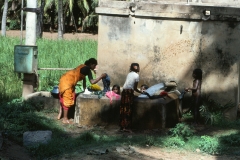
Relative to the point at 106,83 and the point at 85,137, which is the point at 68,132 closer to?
the point at 85,137

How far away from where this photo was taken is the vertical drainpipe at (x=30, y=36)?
1127cm

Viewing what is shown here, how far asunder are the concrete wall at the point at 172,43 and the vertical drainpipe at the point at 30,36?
4.86 ft

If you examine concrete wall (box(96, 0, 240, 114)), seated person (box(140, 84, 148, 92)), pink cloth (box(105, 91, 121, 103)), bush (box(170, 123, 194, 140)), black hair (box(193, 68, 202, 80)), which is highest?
concrete wall (box(96, 0, 240, 114))

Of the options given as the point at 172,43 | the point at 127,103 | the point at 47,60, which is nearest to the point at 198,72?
the point at 172,43

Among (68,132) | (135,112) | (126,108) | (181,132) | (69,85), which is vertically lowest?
(68,132)

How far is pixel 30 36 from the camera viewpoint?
11.3 m

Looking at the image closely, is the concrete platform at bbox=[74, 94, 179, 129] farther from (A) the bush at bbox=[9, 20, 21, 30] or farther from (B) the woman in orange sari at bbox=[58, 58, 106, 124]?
(A) the bush at bbox=[9, 20, 21, 30]

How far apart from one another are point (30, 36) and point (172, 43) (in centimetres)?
306

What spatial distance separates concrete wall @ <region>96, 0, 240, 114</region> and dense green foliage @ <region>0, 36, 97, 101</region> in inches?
87.6

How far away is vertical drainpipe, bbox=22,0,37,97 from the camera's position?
37.0 feet

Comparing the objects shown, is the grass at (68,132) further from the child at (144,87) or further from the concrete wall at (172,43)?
the child at (144,87)

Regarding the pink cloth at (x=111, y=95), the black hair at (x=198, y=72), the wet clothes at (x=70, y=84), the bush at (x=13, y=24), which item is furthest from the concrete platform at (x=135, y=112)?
the bush at (x=13, y=24)

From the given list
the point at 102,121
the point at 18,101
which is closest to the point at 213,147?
the point at 102,121

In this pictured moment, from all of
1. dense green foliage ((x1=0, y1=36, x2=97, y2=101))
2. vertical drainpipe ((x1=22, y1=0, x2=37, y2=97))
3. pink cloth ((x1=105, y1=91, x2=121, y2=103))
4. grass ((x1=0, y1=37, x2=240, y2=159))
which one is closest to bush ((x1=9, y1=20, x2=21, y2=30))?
dense green foliage ((x1=0, y1=36, x2=97, y2=101))
